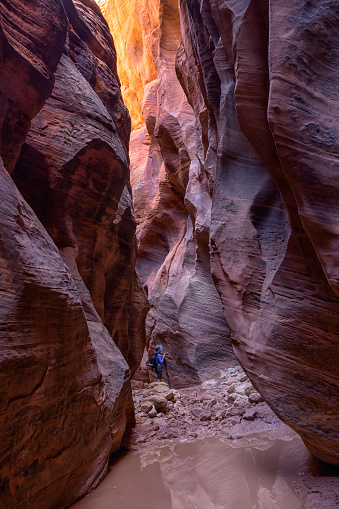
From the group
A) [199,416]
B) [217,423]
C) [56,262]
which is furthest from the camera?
[199,416]

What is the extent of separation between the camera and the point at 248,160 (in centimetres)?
549

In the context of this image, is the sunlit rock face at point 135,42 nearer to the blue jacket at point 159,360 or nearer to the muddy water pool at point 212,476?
the blue jacket at point 159,360

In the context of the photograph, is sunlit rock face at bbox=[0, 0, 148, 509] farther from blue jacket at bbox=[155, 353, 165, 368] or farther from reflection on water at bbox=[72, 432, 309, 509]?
blue jacket at bbox=[155, 353, 165, 368]

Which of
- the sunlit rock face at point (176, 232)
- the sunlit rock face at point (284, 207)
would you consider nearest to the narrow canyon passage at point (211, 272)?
the sunlit rock face at point (284, 207)

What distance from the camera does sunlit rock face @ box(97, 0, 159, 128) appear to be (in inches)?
761

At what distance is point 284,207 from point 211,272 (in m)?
1.65

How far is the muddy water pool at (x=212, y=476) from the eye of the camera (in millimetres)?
3908

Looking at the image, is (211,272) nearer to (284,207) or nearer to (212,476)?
(284,207)

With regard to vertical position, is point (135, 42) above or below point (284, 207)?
above

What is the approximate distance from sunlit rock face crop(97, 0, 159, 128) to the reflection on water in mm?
18019

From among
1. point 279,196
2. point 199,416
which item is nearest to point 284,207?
point 279,196

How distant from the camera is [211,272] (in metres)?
5.59

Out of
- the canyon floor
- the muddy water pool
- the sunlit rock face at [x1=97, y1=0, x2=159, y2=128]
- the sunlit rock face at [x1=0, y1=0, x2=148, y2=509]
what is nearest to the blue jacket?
the canyon floor

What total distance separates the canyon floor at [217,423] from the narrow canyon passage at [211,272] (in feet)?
0.13
